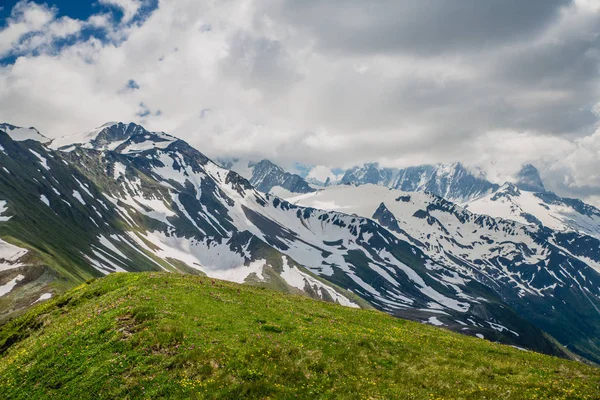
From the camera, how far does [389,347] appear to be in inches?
1081

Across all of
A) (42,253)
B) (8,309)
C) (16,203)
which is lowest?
(8,309)

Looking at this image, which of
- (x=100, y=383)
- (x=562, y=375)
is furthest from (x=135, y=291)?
(x=562, y=375)

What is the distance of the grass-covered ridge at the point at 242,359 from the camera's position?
69.2ft

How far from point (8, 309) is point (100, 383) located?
320 feet

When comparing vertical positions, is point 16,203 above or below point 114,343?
above

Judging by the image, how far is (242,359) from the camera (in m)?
23.2

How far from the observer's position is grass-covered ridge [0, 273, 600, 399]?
21.1 metres

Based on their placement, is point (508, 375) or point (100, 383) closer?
point (100, 383)

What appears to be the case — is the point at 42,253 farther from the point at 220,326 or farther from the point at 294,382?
the point at 294,382

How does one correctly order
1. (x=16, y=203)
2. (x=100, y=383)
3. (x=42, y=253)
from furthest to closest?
(x=16, y=203) < (x=42, y=253) < (x=100, y=383)

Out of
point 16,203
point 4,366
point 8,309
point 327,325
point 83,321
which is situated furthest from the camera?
point 16,203

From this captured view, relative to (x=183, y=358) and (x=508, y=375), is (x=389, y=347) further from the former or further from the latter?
(x=183, y=358)

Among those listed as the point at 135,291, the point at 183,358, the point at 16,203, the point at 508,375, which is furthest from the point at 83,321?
the point at 16,203

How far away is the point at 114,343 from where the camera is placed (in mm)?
24875
